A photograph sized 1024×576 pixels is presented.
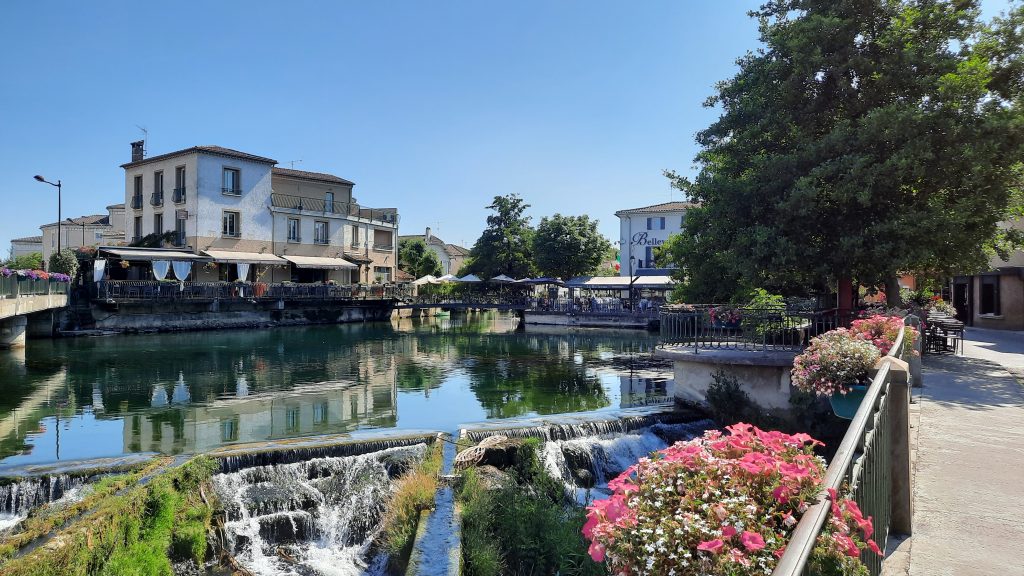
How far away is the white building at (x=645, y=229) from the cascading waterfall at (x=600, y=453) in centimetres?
5135

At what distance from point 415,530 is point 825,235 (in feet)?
41.7

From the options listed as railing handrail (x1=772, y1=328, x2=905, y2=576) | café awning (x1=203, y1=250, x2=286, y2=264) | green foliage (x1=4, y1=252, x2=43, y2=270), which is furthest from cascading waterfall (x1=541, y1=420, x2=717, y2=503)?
green foliage (x1=4, y1=252, x2=43, y2=270)

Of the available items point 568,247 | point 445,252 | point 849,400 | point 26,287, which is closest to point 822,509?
point 849,400

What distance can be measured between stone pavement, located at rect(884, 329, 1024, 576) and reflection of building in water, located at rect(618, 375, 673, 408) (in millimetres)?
7712

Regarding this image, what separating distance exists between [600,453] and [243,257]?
38825 mm

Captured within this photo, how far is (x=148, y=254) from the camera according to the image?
3991 centimetres

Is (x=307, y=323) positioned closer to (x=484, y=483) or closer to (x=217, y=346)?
(x=217, y=346)

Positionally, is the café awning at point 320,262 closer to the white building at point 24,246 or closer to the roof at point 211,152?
the roof at point 211,152

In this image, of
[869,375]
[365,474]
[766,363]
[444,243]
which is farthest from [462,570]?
[444,243]

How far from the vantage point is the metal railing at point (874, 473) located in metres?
2.11

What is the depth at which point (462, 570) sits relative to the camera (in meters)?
7.12

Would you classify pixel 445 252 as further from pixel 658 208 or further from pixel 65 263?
pixel 65 263

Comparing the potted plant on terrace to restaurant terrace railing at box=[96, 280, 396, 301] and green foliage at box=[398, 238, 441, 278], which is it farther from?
green foliage at box=[398, 238, 441, 278]

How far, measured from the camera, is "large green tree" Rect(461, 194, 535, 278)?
6378 centimetres
